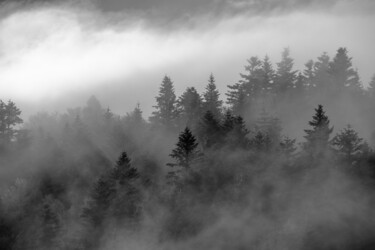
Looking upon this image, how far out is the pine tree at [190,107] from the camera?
109938mm

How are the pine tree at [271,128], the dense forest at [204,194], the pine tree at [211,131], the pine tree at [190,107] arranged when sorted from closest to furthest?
the dense forest at [204,194], the pine tree at [211,131], the pine tree at [271,128], the pine tree at [190,107]

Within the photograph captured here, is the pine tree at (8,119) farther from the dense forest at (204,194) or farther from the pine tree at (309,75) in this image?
the pine tree at (309,75)

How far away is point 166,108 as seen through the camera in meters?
116

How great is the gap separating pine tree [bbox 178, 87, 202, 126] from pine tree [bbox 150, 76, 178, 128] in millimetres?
1886

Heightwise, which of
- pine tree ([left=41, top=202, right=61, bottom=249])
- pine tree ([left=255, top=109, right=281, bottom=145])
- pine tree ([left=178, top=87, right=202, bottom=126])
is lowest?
pine tree ([left=41, top=202, right=61, bottom=249])

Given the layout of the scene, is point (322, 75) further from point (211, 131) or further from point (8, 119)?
point (8, 119)

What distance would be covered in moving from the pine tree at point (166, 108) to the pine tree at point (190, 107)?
1.89 metres

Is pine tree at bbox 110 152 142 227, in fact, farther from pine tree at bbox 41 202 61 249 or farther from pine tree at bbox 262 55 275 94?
pine tree at bbox 262 55 275 94

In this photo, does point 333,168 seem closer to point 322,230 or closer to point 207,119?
point 322,230

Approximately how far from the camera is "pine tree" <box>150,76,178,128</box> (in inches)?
4524

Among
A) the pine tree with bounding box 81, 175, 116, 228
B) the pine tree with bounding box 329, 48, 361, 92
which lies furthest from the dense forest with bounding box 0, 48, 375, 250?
the pine tree with bounding box 329, 48, 361, 92

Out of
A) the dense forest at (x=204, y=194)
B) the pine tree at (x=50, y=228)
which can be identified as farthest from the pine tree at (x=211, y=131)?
the pine tree at (x=50, y=228)

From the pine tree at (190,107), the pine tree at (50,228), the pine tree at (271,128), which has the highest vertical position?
the pine tree at (190,107)

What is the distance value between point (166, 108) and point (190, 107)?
692 cm
